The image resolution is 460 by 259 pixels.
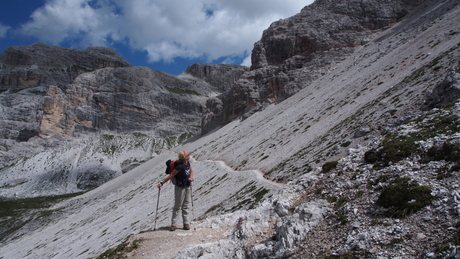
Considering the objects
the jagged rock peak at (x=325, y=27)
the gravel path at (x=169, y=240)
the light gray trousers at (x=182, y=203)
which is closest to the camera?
the gravel path at (x=169, y=240)

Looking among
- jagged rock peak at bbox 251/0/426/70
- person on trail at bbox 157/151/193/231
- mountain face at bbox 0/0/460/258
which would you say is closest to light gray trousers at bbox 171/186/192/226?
person on trail at bbox 157/151/193/231

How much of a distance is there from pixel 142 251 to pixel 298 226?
6.82 metres

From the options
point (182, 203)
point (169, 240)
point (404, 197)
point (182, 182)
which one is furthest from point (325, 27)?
point (404, 197)

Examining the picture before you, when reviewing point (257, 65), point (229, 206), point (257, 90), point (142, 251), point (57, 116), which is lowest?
point (229, 206)

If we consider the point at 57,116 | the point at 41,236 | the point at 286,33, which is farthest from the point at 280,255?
the point at 57,116

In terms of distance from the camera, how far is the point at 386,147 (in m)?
10.7

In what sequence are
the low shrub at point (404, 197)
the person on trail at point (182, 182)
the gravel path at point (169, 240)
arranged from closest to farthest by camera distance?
the low shrub at point (404, 197)
the gravel path at point (169, 240)
the person on trail at point (182, 182)

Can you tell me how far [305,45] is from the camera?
305 ft

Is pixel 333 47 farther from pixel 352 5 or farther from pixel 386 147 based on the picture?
pixel 386 147

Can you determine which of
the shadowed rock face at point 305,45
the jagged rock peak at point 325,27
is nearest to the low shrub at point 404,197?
the shadowed rock face at point 305,45

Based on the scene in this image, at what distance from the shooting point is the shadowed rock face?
277 feet

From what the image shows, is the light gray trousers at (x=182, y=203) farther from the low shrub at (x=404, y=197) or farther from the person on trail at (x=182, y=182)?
the low shrub at (x=404, y=197)

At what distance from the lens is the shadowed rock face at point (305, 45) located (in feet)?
277

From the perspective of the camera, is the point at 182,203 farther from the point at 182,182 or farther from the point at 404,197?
the point at 404,197
